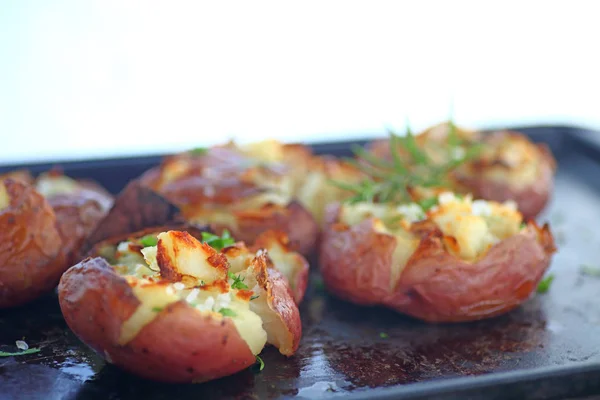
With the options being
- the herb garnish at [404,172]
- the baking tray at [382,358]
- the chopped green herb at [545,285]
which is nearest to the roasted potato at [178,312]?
the baking tray at [382,358]

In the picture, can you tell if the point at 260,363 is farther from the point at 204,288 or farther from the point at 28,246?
the point at 28,246

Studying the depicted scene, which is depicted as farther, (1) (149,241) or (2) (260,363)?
(1) (149,241)

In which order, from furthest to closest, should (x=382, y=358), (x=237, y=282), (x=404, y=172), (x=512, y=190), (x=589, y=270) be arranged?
(x=512, y=190)
(x=404, y=172)
(x=589, y=270)
(x=382, y=358)
(x=237, y=282)

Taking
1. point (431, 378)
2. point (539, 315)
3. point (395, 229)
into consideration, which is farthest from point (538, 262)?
point (431, 378)

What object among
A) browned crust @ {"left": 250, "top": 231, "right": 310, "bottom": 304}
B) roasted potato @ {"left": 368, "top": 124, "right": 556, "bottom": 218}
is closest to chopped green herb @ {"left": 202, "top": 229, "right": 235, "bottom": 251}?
browned crust @ {"left": 250, "top": 231, "right": 310, "bottom": 304}

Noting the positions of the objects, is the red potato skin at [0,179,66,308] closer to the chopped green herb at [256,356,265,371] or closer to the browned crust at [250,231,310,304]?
the browned crust at [250,231,310,304]

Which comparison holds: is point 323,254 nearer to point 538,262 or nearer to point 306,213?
point 306,213

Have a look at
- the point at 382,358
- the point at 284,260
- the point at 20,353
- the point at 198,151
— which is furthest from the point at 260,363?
the point at 198,151
